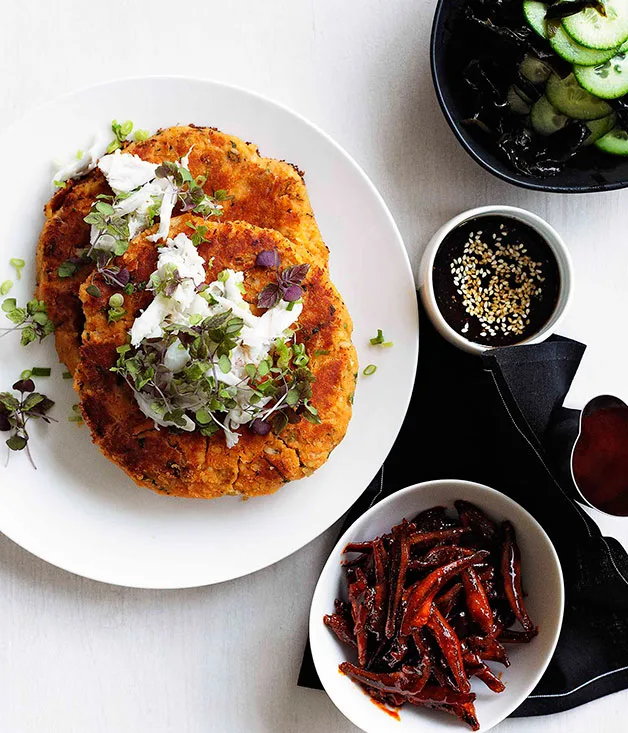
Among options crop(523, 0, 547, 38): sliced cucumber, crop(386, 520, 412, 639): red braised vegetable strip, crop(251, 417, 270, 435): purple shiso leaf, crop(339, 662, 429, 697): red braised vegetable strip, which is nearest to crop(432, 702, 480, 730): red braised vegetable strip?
crop(339, 662, 429, 697): red braised vegetable strip

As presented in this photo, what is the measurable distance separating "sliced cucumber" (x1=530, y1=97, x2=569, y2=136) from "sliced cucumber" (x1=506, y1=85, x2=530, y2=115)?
0.03 m

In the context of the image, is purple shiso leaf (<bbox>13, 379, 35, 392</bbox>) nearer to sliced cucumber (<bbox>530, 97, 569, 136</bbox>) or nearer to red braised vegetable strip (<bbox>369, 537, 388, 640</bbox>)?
red braised vegetable strip (<bbox>369, 537, 388, 640</bbox>)

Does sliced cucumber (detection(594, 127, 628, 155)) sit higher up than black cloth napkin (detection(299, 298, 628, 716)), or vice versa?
sliced cucumber (detection(594, 127, 628, 155))

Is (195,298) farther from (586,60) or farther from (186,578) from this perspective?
(586,60)

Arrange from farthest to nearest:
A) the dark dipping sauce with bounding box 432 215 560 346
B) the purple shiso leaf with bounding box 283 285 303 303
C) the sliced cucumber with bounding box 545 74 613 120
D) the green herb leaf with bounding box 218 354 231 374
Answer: the dark dipping sauce with bounding box 432 215 560 346
the sliced cucumber with bounding box 545 74 613 120
the purple shiso leaf with bounding box 283 285 303 303
the green herb leaf with bounding box 218 354 231 374

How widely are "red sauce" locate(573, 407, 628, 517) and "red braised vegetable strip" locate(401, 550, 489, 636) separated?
65cm

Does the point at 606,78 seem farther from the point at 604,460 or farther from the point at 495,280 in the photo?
the point at 604,460

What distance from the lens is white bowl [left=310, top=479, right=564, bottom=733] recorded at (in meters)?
3.12

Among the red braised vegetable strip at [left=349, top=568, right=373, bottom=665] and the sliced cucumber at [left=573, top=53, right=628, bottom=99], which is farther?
the red braised vegetable strip at [left=349, top=568, right=373, bottom=665]

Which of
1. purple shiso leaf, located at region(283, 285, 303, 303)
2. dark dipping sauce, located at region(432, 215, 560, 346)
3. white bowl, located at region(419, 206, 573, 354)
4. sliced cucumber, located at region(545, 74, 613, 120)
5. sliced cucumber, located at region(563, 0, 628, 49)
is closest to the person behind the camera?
purple shiso leaf, located at region(283, 285, 303, 303)

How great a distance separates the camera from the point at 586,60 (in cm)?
299

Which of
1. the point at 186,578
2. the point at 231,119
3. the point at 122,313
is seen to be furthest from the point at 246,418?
the point at 231,119

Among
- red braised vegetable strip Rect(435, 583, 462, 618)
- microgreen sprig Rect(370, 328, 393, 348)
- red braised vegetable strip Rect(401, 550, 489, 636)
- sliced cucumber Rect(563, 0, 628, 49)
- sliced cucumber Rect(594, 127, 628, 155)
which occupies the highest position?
sliced cucumber Rect(563, 0, 628, 49)

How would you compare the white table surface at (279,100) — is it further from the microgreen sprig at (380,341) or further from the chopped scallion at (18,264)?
the chopped scallion at (18,264)
